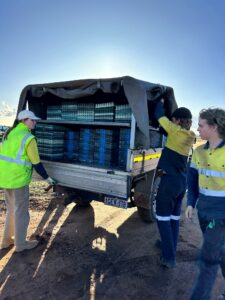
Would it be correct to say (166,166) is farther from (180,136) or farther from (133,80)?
(133,80)

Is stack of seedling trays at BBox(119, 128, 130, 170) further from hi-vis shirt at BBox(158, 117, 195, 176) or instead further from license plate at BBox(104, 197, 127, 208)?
hi-vis shirt at BBox(158, 117, 195, 176)

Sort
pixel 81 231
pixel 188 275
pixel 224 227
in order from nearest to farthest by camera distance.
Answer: pixel 224 227, pixel 188 275, pixel 81 231

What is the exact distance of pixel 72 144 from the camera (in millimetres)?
5145

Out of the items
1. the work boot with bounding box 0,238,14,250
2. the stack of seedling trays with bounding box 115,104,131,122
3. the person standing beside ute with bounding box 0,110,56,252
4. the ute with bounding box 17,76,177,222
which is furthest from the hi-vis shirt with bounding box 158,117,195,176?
the work boot with bounding box 0,238,14,250

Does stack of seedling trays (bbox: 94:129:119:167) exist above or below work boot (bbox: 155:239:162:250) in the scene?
above

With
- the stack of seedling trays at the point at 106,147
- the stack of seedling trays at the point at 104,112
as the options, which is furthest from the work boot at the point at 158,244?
the stack of seedling trays at the point at 104,112

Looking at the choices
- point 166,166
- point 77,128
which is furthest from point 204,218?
point 77,128

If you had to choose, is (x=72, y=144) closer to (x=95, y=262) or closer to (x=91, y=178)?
(x=91, y=178)

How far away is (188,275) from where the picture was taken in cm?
359

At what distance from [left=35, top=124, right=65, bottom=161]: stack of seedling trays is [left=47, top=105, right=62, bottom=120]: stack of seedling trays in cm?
38

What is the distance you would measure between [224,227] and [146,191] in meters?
2.02

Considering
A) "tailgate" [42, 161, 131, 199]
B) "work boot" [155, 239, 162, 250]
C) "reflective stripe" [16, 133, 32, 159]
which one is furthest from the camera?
"work boot" [155, 239, 162, 250]

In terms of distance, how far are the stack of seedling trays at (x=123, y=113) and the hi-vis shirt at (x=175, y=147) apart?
3.10 feet

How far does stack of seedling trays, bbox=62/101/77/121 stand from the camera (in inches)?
203
